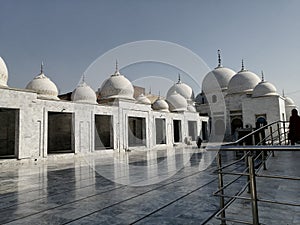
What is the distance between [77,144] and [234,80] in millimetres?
25700

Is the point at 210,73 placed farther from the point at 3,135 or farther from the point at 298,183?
the point at 298,183

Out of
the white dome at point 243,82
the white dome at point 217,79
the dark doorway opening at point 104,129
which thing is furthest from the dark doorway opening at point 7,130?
the white dome at point 217,79

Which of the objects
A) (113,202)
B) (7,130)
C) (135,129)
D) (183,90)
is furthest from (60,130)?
(183,90)

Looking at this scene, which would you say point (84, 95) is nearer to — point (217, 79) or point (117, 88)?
point (117, 88)

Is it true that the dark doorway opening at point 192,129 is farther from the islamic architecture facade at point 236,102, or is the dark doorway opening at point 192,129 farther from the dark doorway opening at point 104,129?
the dark doorway opening at point 104,129

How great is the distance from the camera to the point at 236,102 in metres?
33.3

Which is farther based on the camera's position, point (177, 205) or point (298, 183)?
point (298, 183)

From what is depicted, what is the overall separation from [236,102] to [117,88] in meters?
18.5

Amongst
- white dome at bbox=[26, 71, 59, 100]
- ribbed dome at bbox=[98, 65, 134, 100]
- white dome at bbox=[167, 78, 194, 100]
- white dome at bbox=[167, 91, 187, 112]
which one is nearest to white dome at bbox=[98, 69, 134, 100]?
ribbed dome at bbox=[98, 65, 134, 100]

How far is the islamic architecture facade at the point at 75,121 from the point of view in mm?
13836

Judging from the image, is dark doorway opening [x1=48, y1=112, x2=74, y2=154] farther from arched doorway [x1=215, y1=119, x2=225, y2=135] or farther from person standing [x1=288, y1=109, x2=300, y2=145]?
arched doorway [x1=215, y1=119, x2=225, y2=135]

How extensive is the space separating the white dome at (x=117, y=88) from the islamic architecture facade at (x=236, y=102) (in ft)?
42.9

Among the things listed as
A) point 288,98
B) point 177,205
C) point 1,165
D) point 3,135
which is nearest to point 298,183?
point 177,205

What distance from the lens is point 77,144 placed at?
16.6 metres
